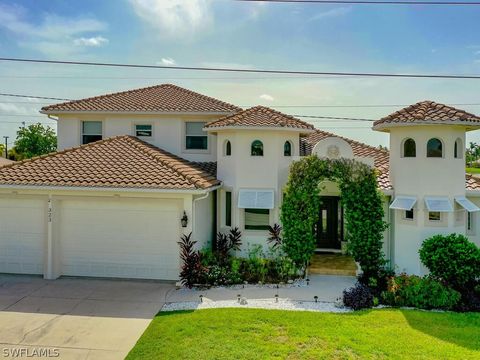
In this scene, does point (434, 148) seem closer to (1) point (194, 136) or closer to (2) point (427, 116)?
(2) point (427, 116)

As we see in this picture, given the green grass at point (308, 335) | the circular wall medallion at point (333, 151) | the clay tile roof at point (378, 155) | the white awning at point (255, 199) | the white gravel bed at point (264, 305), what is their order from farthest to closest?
the white awning at point (255, 199)
the clay tile roof at point (378, 155)
the circular wall medallion at point (333, 151)
the white gravel bed at point (264, 305)
the green grass at point (308, 335)

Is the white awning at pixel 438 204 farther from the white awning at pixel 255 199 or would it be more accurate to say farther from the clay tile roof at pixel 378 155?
the white awning at pixel 255 199

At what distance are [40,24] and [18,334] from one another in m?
14.5

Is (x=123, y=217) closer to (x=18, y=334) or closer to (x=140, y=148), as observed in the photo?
(x=140, y=148)

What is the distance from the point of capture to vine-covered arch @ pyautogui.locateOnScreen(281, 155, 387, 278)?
54.6ft

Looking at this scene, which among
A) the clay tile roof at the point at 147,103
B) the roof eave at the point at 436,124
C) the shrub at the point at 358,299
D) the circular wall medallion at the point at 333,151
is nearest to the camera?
the shrub at the point at 358,299

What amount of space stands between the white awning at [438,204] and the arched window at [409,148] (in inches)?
83.1

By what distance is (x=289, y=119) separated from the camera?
1953cm

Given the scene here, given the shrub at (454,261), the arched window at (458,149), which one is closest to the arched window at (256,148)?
the shrub at (454,261)

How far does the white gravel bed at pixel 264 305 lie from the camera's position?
13180 millimetres

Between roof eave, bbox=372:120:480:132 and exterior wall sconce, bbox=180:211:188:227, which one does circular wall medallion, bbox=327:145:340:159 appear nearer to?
roof eave, bbox=372:120:480:132

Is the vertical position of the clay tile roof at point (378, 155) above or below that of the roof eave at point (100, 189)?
above

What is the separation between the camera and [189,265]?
15484 mm

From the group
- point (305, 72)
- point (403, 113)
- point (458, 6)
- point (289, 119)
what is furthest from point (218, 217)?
point (458, 6)
